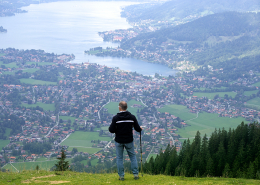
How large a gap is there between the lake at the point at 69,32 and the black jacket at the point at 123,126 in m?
69.0

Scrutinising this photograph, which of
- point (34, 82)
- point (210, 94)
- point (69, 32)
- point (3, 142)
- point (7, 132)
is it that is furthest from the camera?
point (69, 32)

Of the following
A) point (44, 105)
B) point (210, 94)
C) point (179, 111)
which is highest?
point (210, 94)

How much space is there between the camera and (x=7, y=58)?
255 ft

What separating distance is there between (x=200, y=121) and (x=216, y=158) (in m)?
30.6

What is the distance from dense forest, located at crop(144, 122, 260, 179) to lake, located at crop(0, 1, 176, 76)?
5557cm

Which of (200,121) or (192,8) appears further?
(192,8)

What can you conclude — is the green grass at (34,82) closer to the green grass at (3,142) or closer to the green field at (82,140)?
the green field at (82,140)

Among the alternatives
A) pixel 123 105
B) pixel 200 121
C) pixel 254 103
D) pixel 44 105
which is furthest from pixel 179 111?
Result: pixel 123 105

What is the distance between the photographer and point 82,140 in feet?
125

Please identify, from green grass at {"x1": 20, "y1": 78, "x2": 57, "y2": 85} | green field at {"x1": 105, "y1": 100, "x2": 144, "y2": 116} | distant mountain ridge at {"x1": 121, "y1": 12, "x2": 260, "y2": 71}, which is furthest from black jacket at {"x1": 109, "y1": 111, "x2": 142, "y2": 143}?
distant mountain ridge at {"x1": 121, "y1": 12, "x2": 260, "y2": 71}

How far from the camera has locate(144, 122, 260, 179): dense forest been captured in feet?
49.1

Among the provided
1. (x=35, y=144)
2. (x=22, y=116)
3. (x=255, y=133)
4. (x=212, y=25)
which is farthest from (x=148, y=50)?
(x=255, y=133)

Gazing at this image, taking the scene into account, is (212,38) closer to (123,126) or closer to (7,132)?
(7,132)

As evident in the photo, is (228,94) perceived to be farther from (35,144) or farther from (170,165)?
(170,165)
